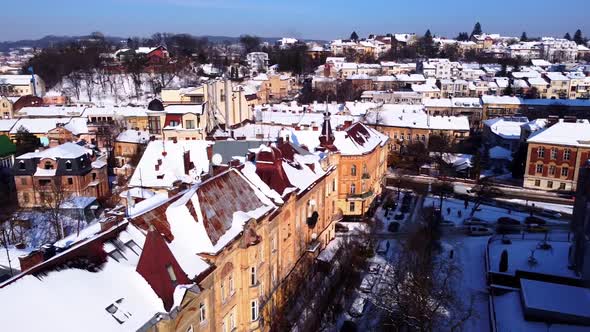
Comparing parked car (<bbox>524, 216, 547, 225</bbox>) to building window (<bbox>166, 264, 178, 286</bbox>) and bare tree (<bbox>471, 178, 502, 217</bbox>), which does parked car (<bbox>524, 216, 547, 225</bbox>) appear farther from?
building window (<bbox>166, 264, 178, 286</bbox>)

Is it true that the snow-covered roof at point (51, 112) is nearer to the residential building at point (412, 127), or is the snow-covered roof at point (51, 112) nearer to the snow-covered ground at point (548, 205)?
the residential building at point (412, 127)

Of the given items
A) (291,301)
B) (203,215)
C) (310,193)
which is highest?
(203,215)

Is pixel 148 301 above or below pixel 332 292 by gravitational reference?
above

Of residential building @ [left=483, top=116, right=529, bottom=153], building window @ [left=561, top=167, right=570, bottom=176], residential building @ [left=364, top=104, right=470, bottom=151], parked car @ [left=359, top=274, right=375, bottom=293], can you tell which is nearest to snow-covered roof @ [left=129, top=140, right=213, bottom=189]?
parked car @ [left=359, top=274, right=375, bottom=293]

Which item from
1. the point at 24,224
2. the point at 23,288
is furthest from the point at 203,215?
the point at 24,224

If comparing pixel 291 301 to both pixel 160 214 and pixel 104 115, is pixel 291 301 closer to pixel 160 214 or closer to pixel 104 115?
pixel 160 214

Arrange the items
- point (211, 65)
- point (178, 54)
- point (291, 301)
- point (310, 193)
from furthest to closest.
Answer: point (178, 54)
point (211, 65)
point (310, 193)
point (291, 301)

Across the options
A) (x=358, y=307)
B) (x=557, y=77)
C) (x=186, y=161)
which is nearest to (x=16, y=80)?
(x=186, y=161)
